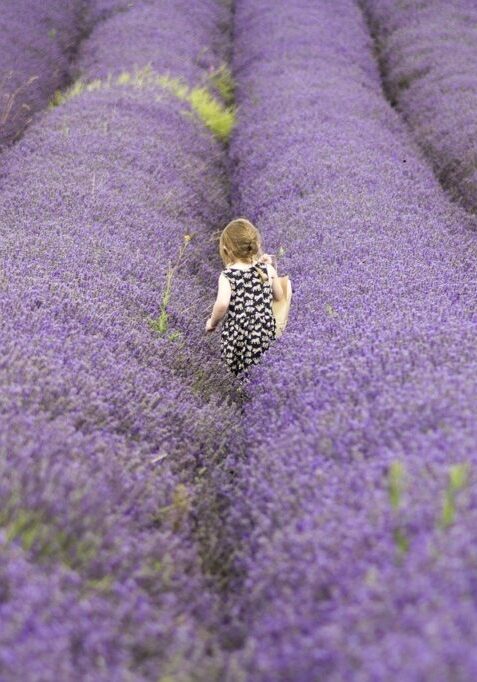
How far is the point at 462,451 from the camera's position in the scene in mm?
2244

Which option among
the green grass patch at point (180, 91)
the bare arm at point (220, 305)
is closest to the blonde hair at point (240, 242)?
the bare arm at point (220, 305)

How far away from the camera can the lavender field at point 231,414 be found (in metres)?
1.82

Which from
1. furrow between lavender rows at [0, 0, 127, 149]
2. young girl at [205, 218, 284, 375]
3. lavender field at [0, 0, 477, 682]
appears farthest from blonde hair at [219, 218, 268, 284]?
furrow between lavender rows at [0, 0, 127, 149]

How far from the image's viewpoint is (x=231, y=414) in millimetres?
3584

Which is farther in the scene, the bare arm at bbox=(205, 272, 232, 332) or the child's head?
the child's head

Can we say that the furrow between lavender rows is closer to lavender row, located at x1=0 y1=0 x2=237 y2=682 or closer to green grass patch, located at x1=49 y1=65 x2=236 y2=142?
green grass patch, located at x1=49 y1=65 x2=236 y2=142

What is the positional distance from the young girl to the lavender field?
0.58ft

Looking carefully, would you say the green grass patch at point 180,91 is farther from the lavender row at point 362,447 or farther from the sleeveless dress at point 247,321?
the sleeveless dress at point 247,321

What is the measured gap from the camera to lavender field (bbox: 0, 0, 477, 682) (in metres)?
1.82

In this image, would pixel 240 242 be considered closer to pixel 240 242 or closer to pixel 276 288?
pixel 240 242

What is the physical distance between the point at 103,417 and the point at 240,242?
1.80 metres

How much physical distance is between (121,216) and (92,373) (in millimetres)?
2491

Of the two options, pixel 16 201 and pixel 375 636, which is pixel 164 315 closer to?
pixel 16 201

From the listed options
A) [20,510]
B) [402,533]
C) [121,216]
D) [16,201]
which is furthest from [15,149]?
[402,533]
